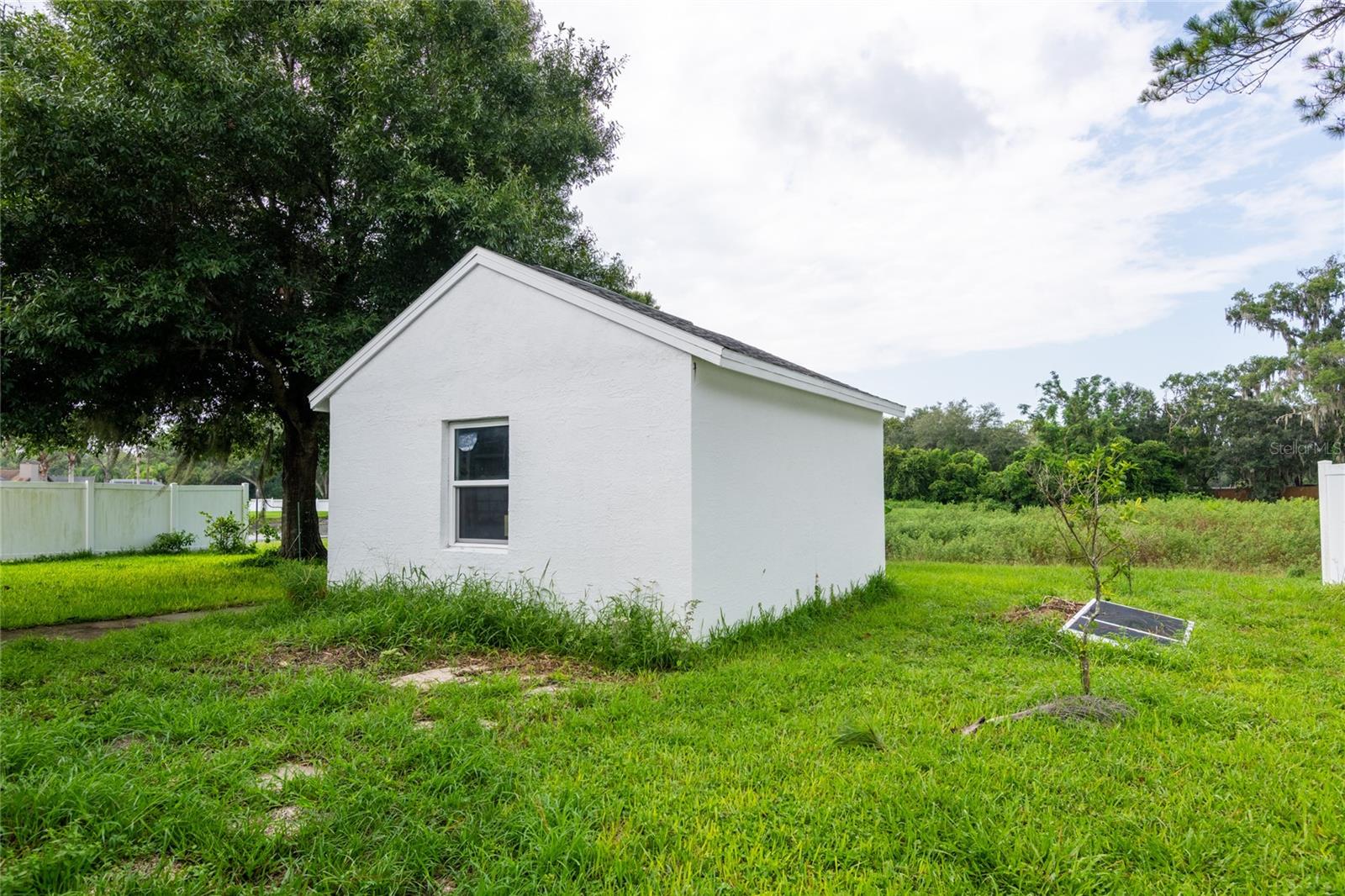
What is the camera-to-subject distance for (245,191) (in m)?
10.7

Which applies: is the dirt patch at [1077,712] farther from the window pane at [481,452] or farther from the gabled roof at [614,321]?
the window pane at [481,452]

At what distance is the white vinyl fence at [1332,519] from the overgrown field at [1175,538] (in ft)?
7.84

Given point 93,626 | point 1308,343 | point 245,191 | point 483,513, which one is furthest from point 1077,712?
point 1308,343

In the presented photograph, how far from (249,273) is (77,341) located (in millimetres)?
2506

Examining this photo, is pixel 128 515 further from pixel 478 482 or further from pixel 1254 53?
pixel 1254 53

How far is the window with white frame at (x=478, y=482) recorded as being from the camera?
6.80 meters

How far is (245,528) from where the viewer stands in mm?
15836

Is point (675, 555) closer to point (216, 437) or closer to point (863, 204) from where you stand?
point (863, 204)

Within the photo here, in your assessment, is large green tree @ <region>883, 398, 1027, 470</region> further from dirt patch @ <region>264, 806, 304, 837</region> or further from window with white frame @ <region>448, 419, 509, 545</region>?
dirt patch @ <region>264, 806, 304, 837</region>

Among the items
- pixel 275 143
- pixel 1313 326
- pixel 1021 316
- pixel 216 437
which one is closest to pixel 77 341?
pixel 275 143

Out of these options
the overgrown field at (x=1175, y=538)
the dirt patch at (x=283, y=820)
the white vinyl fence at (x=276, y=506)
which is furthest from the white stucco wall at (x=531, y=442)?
the white vinyl fence at (x=276, y=506)

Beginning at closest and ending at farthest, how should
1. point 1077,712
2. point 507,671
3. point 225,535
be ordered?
1. point 1077,712
2. point 507,671
3. point 225,535

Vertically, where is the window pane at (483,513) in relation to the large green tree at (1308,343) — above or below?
below

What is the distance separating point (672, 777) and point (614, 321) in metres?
3.98
